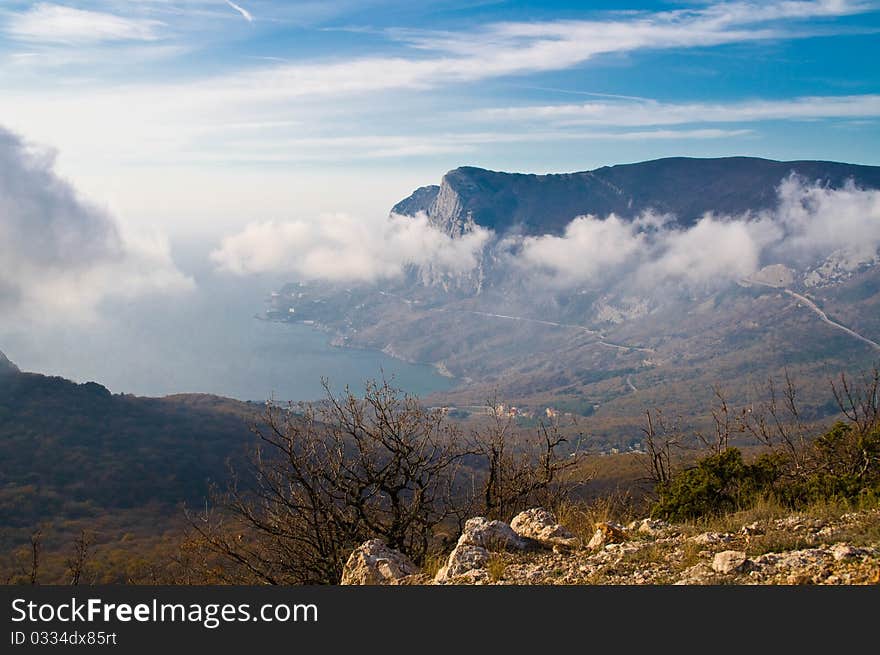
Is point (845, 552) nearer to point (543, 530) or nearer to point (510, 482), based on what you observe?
point (543, 530)

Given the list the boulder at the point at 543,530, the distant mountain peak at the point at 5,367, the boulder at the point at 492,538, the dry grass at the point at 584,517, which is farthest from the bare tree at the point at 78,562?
the distant mountain peak at the point at 5,367

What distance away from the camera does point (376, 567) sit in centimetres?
858

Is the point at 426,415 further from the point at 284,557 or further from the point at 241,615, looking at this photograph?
the point at 241,615

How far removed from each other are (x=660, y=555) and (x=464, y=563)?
2.47 meters

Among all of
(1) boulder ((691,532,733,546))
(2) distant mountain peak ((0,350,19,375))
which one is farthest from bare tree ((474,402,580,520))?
(2) distant mountain peak ((0,350,19,375))

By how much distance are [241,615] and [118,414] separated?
3700 inches

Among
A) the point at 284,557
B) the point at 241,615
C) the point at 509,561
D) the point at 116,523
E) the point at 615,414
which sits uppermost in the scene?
the point at 241,615

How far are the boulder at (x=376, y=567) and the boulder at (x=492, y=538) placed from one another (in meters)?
0.89

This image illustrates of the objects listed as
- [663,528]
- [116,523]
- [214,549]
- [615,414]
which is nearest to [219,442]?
[116,523]

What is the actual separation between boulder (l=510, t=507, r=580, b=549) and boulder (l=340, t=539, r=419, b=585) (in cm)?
191

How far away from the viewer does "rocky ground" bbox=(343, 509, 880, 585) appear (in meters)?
6.64

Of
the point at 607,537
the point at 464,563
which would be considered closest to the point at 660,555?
the point at 607,537

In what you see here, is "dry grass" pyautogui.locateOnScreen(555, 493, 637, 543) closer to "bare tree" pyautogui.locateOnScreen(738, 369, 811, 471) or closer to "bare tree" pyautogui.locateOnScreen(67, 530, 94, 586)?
"bare tree" pyautogui.locateOnScreen(738, 369, 811, 471)

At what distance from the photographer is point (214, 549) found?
1236cm
